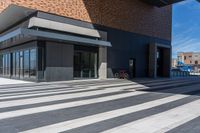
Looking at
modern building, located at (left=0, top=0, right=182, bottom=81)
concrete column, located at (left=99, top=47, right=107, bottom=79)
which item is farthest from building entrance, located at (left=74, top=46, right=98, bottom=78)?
concrete column, located at (left=99, top=47, right=107, bottom=79)

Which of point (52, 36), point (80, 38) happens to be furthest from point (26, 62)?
point (80, 38)

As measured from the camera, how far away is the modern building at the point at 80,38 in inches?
836

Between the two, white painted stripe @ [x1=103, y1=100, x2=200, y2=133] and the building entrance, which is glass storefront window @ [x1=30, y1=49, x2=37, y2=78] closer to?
the building entrance

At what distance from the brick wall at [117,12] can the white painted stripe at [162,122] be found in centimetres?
1655

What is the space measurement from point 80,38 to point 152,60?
1440 cm

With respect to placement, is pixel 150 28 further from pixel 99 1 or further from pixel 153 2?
pixel 99 1

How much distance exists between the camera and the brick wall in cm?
2177

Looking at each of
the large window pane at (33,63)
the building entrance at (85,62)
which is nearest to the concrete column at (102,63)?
the building entrance at (85,62)

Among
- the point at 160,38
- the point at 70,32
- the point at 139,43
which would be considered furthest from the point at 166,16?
the point at 70,32

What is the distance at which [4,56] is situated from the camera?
29781 mm

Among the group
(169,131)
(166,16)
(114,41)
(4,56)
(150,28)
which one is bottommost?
(169,131)

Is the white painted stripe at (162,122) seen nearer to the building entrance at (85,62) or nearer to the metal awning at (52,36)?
the metal awning at (52,36)

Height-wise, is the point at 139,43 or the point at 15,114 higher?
the point at 139,43

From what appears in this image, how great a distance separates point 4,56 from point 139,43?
18077 mm
